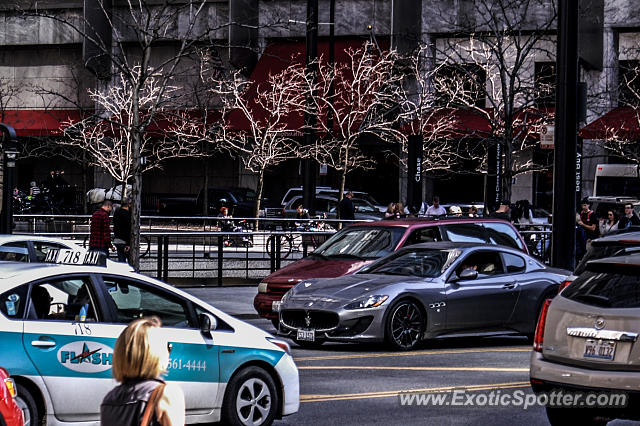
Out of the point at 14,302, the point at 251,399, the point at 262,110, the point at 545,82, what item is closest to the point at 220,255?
the point at 251,399

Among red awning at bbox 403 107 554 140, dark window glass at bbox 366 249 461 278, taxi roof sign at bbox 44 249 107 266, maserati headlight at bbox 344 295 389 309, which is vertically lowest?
maserati headlight at bbox 344 295 389 309

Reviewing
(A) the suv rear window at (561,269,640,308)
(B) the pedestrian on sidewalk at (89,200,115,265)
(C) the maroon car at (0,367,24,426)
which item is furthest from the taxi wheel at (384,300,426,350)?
(B) the pedestrian on sidewalk at (89,200,115,265)

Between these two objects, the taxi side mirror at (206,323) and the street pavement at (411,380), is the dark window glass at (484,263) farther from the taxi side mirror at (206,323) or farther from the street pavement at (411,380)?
the taxi side mirror at (206,323)

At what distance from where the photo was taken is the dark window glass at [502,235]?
18.1m

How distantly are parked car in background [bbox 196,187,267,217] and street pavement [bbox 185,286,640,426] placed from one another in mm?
27579

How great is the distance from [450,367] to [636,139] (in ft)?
100

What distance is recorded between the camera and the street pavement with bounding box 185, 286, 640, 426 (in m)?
9.84

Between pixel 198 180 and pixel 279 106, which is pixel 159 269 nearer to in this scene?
pixel 279 106

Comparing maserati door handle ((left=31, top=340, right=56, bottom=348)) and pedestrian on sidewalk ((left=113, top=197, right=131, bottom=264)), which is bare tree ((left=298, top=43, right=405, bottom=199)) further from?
maserati door handle ((left=31, top=340, right=56, bottom=348))

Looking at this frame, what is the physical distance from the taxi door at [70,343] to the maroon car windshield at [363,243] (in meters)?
8.83

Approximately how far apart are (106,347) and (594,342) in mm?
3509

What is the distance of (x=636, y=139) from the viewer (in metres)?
41.6

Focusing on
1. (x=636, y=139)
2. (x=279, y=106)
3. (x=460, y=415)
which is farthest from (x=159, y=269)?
(x=636, y=139)

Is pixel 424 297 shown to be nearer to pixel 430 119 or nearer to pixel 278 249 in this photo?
pixel 278 249
